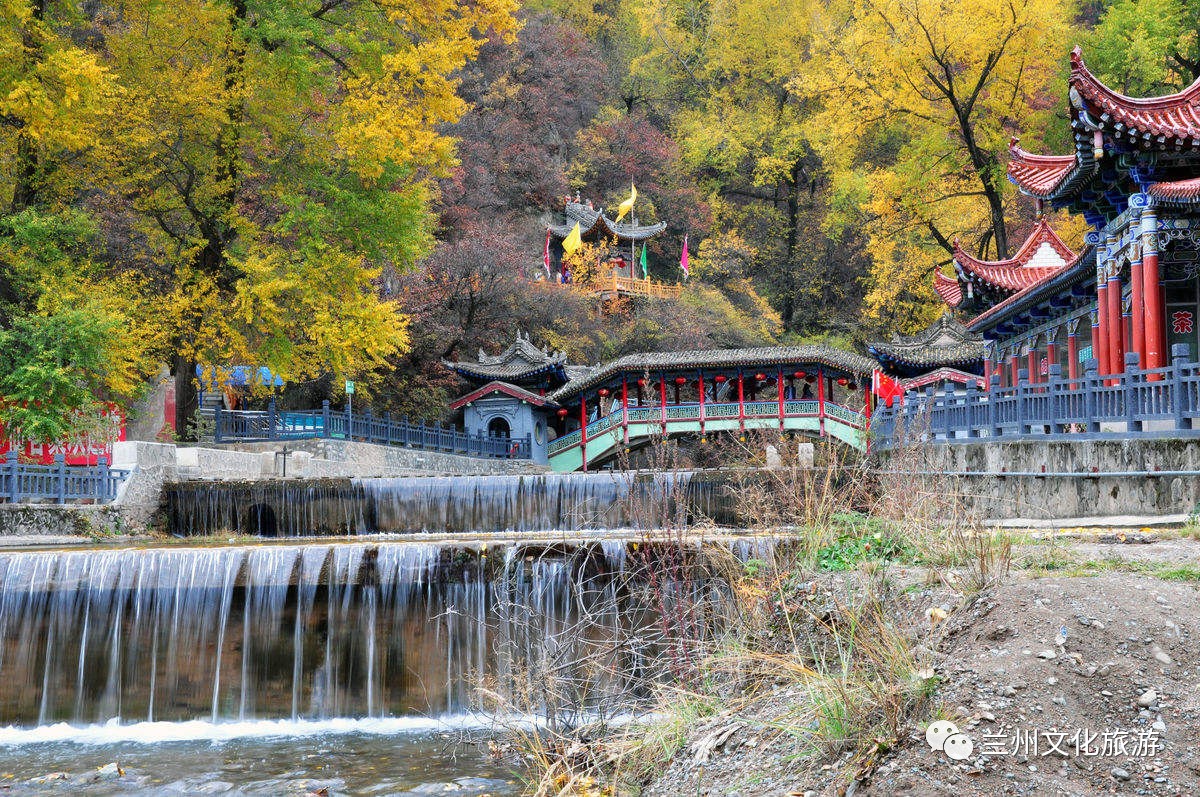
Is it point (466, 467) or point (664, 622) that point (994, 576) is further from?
point (466, 467)

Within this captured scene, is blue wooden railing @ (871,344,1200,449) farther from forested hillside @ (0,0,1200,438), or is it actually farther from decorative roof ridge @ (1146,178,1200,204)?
forested hillside @ (0,0,1200,438)

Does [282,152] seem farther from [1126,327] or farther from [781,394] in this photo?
[781,394]

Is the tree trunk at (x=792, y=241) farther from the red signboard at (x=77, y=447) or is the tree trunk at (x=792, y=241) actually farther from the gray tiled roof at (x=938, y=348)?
the red signboard at (x=77, y=447)

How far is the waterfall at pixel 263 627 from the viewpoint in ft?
42.4

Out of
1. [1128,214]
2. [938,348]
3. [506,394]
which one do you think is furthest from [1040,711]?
[506,394]

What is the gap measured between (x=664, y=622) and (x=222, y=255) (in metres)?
17.7

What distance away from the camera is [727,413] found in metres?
37.6

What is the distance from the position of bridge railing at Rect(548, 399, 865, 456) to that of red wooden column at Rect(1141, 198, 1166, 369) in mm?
19137

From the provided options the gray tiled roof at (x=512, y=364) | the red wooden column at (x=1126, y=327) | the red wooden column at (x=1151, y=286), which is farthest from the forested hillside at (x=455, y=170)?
the red wooden column at (x=1126, y=327)

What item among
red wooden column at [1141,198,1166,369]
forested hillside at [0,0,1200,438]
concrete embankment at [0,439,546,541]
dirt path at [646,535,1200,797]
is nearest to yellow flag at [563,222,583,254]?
forested hillside at [0,0,1200,438]

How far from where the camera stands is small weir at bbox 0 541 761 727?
12.9 m

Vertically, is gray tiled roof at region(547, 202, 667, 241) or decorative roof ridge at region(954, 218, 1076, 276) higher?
gray tiled roof at region(547, 202, 667, 241)

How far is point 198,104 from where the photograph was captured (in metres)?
21.9

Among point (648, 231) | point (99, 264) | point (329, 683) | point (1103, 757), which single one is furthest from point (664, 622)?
point (648, 231)
